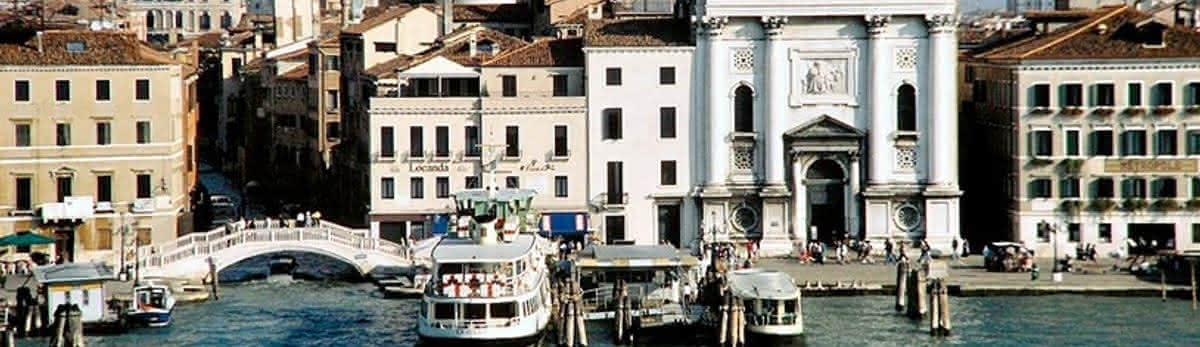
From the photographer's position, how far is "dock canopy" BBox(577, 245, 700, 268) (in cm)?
5184

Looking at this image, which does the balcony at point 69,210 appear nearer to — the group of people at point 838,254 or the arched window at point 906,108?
the group of people at point 838,254

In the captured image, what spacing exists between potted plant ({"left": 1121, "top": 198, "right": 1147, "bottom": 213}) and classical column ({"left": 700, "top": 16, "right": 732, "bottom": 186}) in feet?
30.0

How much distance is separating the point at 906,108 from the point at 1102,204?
5004 mm

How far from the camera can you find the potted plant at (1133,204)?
60.7m

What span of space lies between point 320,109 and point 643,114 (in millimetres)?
16254

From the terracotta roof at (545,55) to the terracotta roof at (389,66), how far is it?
3079 millimetres

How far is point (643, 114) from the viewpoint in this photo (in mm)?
62281

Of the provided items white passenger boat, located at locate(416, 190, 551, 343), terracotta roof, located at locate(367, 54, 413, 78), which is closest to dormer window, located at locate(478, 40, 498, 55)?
terracotta roof, located at locate(367, 54, 413, 78)

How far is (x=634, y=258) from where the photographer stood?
52094 mm

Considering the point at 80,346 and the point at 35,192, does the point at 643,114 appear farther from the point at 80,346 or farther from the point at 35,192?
the point at 80,346

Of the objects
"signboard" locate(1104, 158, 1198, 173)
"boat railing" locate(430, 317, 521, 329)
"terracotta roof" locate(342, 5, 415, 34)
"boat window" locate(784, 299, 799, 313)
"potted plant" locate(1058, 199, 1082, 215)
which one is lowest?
"boat railing" locate(430, 317, 521, 329)

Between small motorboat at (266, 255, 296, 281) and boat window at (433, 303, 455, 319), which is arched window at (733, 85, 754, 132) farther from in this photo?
boat window at (433, 303, 455, 319)

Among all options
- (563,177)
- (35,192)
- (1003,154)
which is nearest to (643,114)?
(563,177)

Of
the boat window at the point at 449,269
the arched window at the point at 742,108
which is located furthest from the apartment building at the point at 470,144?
the boat window at the point at 449,269
